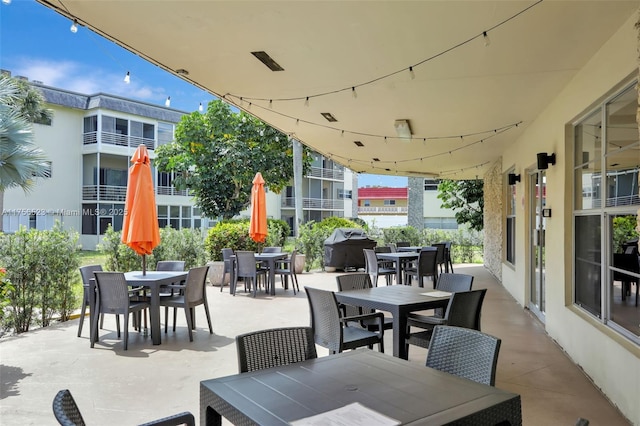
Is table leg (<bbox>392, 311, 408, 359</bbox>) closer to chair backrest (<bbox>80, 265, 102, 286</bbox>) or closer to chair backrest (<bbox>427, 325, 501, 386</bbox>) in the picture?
chair backrest (<bbox>427, 325, 501, 386</bbox>)

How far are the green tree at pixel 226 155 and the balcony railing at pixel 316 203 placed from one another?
1450cm

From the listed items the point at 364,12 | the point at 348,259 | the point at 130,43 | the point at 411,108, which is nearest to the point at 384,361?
the point at 364,12

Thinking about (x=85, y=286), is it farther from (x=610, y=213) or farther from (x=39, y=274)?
(x=610, y=213)

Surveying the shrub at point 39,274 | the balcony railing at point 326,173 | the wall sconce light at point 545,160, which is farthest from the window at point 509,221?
the balcony railing at point 326,173

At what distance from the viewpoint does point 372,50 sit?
4.18 metres

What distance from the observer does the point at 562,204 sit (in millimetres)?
5027

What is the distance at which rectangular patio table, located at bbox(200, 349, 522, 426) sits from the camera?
1.69 m

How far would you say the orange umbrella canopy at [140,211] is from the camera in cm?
562

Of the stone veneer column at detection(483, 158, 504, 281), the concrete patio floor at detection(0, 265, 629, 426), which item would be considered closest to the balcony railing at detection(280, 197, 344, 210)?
the stone veneer column at detection(483, 158, 504, 281)

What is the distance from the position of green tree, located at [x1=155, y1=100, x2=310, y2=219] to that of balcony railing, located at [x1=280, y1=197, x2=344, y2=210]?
1450cm

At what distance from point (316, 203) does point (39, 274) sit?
27.6 metres

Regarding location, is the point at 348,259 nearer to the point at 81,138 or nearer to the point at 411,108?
the point at 411,108

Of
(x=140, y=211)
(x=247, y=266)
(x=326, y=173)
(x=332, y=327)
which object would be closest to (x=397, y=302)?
(x=332, y=327)

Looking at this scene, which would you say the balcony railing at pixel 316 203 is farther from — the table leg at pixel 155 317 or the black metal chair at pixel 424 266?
the table leg at pixel 155 317
